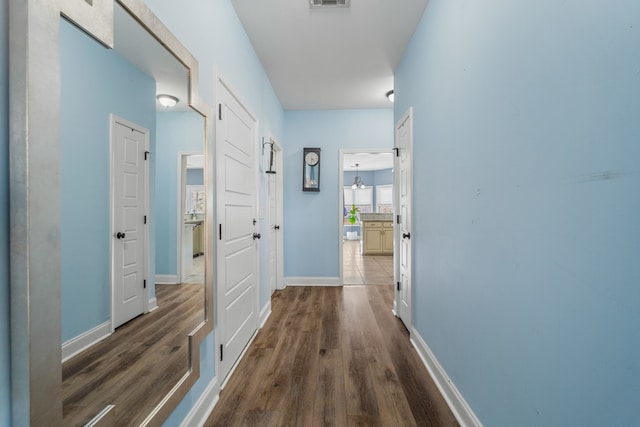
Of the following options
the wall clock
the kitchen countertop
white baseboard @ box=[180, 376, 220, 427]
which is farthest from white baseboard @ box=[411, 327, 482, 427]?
the kitchen countertop

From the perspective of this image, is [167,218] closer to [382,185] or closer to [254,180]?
[254,180]

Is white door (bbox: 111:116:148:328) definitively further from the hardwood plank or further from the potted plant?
the potted plant

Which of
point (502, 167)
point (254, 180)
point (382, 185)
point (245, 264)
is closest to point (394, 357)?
point (245, 264)

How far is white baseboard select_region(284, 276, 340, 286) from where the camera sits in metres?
4.33

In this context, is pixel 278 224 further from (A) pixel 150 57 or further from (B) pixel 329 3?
(A) pixel 150 57

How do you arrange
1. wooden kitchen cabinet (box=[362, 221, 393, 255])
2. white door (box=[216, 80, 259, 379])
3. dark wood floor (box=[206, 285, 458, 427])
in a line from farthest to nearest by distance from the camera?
wooden kitchen cabinet (box=[362, 221, 393, 255]), white door (box=[216, 80, 259, 379]), dark wood floor (box=[206, 285, 458, 427])

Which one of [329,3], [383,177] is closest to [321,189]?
[329,3]

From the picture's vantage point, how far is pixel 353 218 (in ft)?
33.6

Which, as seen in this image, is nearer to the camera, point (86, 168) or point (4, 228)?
point (4, 228)

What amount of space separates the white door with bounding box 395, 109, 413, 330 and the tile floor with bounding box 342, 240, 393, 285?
1544 mm

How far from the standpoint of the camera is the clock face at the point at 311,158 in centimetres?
431

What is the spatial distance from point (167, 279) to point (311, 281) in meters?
3.16

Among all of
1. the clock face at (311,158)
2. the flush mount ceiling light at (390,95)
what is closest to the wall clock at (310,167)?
the clock face at (311,158)

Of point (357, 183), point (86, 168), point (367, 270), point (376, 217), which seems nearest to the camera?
point (86, 168)
